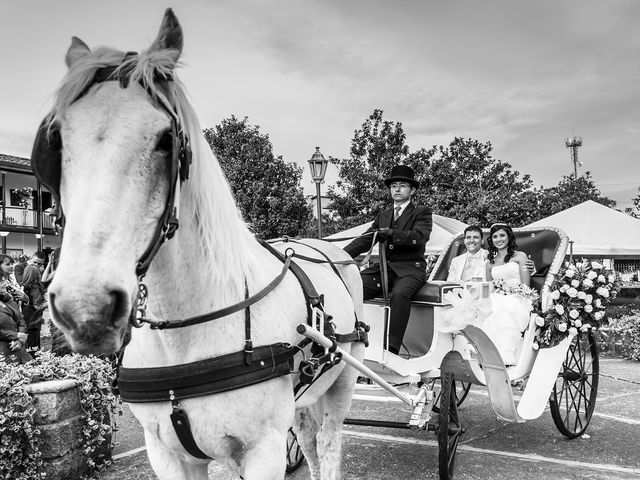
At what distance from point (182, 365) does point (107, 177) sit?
838 mm

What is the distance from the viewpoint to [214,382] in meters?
1.93

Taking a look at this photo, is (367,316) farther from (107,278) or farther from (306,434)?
(107,278)

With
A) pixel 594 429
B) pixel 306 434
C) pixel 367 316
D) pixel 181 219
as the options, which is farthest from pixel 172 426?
pixel 594 429

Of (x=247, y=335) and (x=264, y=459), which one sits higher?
(x=247, y=335)

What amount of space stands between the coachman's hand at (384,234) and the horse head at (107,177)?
2.37 metres

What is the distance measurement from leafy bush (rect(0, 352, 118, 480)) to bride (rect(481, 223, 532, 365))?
3083mm

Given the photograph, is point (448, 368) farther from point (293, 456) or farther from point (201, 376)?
point (201, 376)

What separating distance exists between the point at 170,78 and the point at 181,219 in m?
0.49

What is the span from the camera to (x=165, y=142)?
5.12 feet


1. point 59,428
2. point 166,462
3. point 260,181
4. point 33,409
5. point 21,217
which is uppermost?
point 260,181

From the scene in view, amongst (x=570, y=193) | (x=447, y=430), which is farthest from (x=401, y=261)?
(x=570, y=193)

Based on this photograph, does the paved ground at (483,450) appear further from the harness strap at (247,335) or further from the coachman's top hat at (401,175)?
the harness strap at (247,335)

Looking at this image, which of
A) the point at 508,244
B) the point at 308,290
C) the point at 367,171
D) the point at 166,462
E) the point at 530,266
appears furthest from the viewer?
the point at 367,171

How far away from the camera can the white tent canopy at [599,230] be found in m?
11.7
